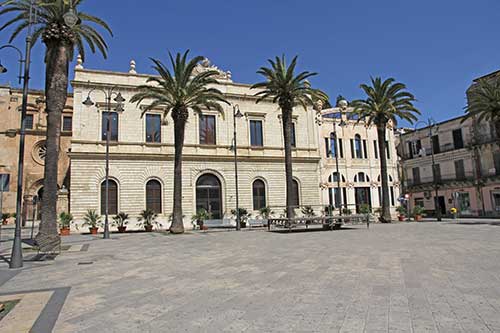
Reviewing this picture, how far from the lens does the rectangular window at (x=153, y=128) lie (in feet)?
98.5

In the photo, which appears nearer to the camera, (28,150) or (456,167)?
(28,150)

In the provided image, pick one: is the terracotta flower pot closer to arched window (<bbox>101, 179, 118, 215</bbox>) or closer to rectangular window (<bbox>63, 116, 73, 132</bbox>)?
arched window (<bbox>101, 179, 118, 215</bbox>)

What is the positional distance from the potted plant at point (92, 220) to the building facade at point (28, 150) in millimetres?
10908

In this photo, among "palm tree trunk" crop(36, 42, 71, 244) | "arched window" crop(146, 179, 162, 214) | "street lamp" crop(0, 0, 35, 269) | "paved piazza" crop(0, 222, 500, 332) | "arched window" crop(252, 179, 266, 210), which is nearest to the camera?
"paved piazza" crop(0, 222, 500, 332)

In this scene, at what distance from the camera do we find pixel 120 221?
26.7 m

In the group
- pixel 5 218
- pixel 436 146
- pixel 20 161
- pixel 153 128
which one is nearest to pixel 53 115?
pixel 20 161

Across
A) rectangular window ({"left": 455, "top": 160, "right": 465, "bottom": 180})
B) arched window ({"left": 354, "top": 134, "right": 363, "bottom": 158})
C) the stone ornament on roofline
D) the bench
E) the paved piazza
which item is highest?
the stone ornament on roofline

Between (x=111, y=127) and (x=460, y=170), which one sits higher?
(x=111, y=127)

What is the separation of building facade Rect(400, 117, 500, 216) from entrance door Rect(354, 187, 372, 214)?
22.8 ft

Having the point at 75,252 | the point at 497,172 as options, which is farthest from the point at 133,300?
the point at 497,172

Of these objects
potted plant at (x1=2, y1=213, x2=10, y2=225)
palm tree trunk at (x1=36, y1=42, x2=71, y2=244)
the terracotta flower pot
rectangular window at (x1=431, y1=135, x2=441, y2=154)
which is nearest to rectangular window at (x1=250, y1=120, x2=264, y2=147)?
the terracotta flower pot

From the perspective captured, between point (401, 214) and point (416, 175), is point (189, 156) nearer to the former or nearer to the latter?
point (401, 214)

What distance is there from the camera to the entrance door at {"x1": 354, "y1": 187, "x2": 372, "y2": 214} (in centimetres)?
3838

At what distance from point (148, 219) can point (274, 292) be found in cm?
2294
